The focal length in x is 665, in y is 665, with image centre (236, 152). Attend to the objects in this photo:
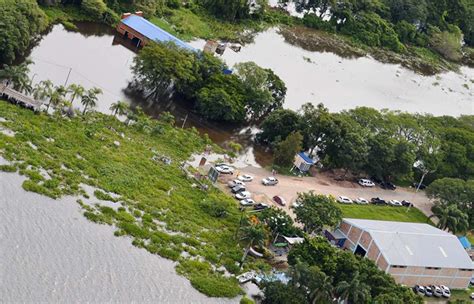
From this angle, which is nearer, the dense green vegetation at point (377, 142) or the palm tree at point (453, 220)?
the palm tree at point (453, 220)

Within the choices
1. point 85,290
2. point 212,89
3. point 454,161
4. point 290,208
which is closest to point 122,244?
point 85,290

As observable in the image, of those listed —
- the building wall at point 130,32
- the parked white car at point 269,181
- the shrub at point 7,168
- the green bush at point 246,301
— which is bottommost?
the green bush at point 246,301

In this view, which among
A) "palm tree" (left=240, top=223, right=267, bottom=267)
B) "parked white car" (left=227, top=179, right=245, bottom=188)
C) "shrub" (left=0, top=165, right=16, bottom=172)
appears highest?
"parked white car" (left=227, top=179, right=245, bottom=188)

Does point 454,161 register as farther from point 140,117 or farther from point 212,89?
point 140,117

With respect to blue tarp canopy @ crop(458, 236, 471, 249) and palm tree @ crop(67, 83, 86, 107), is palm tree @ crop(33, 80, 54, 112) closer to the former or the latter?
palm tree @ crop(67, 83, 86, 107)

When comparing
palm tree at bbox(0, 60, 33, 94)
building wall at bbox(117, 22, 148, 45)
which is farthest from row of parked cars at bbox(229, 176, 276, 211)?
building wall at bbox(117, 22, 148, 45)

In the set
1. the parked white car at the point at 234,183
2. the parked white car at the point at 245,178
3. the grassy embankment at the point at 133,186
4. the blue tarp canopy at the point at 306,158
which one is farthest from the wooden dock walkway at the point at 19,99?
the blue tarp canopy at the point at 306,158

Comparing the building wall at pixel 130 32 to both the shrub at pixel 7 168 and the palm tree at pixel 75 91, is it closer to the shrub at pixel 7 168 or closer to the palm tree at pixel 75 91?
the palm tree at pixel 75 91
